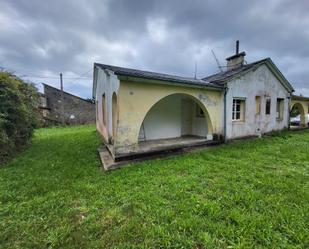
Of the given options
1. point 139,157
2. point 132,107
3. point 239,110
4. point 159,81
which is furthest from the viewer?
point 239,110

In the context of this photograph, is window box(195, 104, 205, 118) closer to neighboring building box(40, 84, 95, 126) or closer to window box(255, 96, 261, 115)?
window box(255, 96, 261, 115)

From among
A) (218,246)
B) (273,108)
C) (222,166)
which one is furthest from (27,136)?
(273,108)

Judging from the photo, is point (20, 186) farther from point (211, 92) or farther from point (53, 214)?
point (211, 92)

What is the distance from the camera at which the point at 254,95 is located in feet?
30.1

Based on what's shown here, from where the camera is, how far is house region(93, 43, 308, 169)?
211 inches

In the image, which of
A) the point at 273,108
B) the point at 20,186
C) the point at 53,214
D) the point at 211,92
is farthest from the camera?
the point at 273,108

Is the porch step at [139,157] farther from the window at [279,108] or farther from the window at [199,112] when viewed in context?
the window at [279,108]

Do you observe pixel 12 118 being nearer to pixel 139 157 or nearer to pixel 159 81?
pixel 139 157

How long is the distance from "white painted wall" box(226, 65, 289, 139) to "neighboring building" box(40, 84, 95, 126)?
56.8ft

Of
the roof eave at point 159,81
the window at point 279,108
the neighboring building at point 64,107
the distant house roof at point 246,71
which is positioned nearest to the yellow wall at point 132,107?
the roof eave at point 159,81

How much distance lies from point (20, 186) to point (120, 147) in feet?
8.45

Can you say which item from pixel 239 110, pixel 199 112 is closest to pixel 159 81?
pixel 199 112

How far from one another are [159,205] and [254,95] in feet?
28.7

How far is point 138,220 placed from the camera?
257cm
